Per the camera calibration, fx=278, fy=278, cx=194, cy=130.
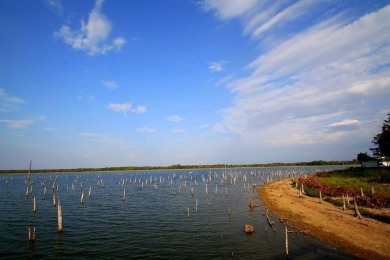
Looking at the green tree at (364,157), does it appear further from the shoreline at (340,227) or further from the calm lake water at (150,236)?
the calm lake water at (150,236)

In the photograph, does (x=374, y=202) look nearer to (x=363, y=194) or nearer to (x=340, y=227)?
→ (x=363, y=194)

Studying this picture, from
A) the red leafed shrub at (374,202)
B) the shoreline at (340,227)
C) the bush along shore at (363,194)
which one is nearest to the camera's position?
the shoreline at (340,227)

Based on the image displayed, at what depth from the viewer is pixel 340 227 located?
2616 centimetres

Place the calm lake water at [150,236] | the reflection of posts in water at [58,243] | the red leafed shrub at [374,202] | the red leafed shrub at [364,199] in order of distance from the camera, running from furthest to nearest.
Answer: the red leafed shrub at [364,199]
the red leafed shrub at [374,202]
the reflection of posts in water at [58,243]
the calm lake water at [150,236]

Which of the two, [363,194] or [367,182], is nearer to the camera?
[363,194]

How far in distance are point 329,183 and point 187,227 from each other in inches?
1509

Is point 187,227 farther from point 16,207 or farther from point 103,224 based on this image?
point 16,207

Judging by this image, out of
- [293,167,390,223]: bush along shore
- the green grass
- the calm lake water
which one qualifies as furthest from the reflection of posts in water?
the green grass

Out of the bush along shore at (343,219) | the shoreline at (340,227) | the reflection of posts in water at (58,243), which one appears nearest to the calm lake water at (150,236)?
the reflection of posts in water at (58,243)

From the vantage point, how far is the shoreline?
20656 millimetres

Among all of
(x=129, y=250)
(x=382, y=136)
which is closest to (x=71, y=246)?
(x=129, y=250)

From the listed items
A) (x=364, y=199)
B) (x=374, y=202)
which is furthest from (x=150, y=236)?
(x=364, y=199)

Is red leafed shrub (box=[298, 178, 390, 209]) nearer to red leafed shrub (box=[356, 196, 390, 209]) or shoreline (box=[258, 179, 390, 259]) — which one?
red leafed shrub (box=[356, 196, 390, 209])

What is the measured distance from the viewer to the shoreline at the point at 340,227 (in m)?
20.7
